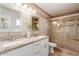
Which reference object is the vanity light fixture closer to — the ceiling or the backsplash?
the ceiling

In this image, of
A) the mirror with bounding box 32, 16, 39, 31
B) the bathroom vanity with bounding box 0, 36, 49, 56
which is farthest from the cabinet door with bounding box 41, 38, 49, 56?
the mirror with bounding box 32, 16, 39, 31

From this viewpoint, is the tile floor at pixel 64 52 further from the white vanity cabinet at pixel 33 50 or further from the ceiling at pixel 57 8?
the ceiling at pixel 57 8

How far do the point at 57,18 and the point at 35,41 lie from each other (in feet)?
1.97

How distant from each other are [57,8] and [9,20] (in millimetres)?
901

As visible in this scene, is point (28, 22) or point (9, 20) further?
point (28, 22)

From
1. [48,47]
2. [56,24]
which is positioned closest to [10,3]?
[56,24]

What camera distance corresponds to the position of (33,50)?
54.0 inches

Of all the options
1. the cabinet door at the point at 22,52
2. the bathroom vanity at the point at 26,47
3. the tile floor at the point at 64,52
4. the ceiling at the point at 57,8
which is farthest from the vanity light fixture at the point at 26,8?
the tile floor at the point at 64,52

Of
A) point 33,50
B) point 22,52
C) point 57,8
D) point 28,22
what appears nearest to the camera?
point 22,52

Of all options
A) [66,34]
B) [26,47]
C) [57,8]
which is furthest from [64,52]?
[57,8]

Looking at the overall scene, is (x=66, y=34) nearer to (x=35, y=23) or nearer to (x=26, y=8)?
(x=35, y=23)

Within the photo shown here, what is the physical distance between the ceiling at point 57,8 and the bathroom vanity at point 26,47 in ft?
1.65

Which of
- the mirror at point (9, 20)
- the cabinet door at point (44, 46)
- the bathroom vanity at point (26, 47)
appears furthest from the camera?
the cabinet door at point (44, 46)

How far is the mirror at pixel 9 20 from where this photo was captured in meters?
1.31
